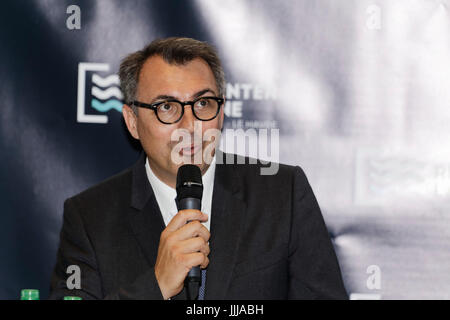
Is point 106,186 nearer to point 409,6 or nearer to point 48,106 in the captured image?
point 48,106

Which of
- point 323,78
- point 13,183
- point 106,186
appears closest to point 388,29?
point 323,78

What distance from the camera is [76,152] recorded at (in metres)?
3.24

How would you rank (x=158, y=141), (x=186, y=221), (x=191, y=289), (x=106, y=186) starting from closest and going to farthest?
(x=186, y=221), (x=191, y=289), (x=158, y=141), (x=106, y=186)

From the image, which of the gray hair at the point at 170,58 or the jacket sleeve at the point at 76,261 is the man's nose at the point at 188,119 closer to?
the gray hair at the point at 170,58

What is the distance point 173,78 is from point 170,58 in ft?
0.39

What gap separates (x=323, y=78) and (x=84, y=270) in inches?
59.7

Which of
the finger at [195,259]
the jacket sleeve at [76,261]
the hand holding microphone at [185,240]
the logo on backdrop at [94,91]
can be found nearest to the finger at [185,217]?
the hand holding microphone at [185,240]

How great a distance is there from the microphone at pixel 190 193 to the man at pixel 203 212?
382mm

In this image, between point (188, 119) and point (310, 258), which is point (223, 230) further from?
point (188, 119)

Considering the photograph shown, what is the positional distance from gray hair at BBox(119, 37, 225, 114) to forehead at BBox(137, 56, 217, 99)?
0.03 m

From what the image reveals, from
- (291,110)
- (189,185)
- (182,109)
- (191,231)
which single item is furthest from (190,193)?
(291,110)

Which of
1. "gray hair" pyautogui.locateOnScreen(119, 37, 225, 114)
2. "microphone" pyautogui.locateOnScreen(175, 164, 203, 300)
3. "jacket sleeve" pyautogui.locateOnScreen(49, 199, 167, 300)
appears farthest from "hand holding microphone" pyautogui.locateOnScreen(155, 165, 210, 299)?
"gray hair" pyautogui.locateOnScreen(119, 37, 225, 114)

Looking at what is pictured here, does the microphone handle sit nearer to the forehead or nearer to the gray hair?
the forehead

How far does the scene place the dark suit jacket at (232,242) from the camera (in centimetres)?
262
